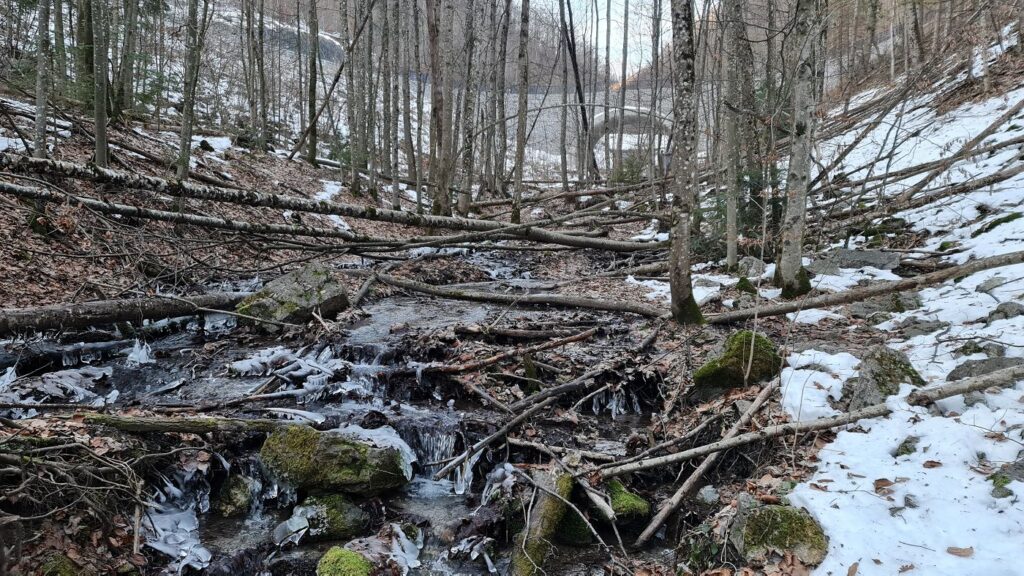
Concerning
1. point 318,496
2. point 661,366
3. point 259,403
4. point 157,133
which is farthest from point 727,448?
point 157,133

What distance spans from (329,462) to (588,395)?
2.92 metres

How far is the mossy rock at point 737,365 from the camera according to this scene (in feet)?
18.3

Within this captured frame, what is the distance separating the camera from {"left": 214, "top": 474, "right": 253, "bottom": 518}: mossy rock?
4801 millimetres

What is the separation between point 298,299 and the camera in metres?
8.66

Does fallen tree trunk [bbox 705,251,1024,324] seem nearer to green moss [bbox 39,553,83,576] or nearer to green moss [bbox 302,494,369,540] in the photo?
green moss [bbox 302,494,369,540]

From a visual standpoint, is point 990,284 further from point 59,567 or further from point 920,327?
point 59,567

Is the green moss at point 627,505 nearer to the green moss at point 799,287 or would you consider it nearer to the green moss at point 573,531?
the green moss at point 573,531

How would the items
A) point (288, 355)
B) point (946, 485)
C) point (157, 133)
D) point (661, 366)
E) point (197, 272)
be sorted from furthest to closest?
point (157, 133), point (197, 272), point (288, 355), point (661, 366), point (946, 485)

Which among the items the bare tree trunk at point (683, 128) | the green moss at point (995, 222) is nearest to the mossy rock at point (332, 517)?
the bare tree trunk at point (683, 128)

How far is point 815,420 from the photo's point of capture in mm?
4469

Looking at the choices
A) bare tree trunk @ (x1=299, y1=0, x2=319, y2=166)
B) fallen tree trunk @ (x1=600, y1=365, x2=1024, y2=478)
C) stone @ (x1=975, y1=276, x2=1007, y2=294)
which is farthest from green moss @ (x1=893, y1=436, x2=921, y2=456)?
bare tree trunk @ (x1=299, y1=0, x2=319, y2=166)

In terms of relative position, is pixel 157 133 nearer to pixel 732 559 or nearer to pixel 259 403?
pixel 259 403

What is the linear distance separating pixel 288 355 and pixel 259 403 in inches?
56.0

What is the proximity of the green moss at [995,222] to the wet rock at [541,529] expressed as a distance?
8.51 metres
